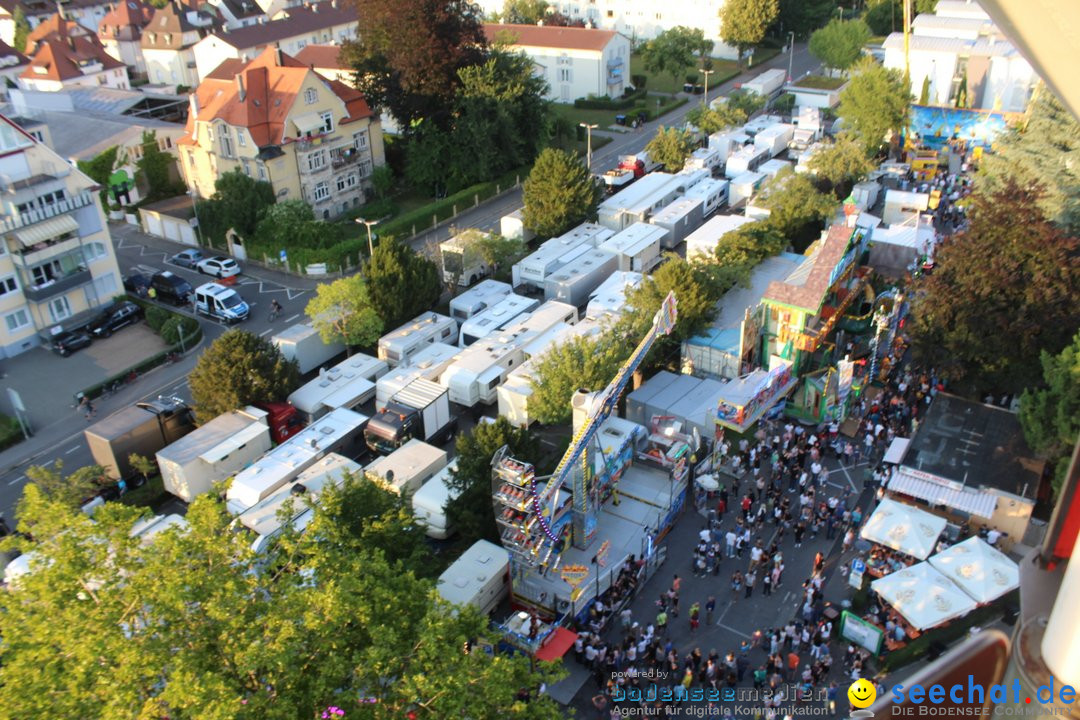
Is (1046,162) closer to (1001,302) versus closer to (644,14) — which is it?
(1001,302)

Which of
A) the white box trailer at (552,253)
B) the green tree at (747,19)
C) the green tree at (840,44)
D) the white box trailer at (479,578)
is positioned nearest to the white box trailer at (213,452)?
the white box trailer at (479,578)

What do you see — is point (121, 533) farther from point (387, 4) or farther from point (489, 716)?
point (387, 4)

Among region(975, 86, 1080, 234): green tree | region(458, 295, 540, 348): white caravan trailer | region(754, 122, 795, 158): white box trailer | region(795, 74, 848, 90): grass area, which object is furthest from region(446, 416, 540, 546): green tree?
region(795, 74, 848, 90): grass area

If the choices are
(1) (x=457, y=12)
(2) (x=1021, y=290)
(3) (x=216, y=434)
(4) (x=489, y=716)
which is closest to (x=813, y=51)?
(1) (x=457, y=12)

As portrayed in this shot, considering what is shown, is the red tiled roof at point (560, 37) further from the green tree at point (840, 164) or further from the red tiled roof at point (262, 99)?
the green tree at point (840, 164)

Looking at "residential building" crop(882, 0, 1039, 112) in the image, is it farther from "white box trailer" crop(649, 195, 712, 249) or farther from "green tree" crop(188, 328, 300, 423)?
"green tree" crop(188, 328, 300, 423)

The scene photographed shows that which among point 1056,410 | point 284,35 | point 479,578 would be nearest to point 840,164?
point 1056,410

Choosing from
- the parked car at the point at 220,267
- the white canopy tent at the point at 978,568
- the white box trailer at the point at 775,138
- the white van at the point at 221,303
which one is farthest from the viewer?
the white box trailer at the point at 775,138
